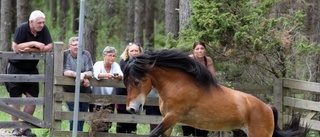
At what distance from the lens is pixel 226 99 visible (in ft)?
31.3

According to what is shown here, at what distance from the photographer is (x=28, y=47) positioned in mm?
10453

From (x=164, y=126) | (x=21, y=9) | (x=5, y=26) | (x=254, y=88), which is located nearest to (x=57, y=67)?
(x=164, y=126)

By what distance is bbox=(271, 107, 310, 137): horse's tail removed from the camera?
10.1 m

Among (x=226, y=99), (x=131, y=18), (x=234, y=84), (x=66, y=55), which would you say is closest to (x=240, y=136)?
(x=234, y=84)

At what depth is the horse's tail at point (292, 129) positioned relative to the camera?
399 inches

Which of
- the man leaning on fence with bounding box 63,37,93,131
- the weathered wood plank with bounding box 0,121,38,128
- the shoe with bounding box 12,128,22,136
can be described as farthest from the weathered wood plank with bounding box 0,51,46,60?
the shoe with bounding box 12,128,22,136

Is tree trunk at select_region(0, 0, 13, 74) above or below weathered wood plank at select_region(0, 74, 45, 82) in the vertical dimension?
above

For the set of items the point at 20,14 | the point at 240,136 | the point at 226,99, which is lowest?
the point at 240,136

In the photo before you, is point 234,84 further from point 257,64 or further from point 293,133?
point 293,133

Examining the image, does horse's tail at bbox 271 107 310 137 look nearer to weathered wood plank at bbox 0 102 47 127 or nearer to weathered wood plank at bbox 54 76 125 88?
weathered wood plank at bbox 54 76 125 88

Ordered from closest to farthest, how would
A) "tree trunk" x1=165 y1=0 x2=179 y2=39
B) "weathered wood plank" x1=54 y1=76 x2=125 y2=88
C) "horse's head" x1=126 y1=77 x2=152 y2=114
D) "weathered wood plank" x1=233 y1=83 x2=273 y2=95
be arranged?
"horse's head" x1=126 y1=77 x2=152 y2=114
"weathered wood plank" x1=54 y1=76 x2=125 y2=88
"weathered wood plank" x1=233 y1=83 x2=273 y2=95
"tree trunk" x1=165 y1=0 x2=179 y2=39

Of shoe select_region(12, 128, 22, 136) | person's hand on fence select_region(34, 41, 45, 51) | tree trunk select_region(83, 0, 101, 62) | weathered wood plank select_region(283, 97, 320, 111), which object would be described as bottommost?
shoe select_region(12, 128, 22, 136)

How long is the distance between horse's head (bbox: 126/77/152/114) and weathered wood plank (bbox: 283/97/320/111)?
3306mm

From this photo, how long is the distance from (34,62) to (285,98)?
425 centimetres
